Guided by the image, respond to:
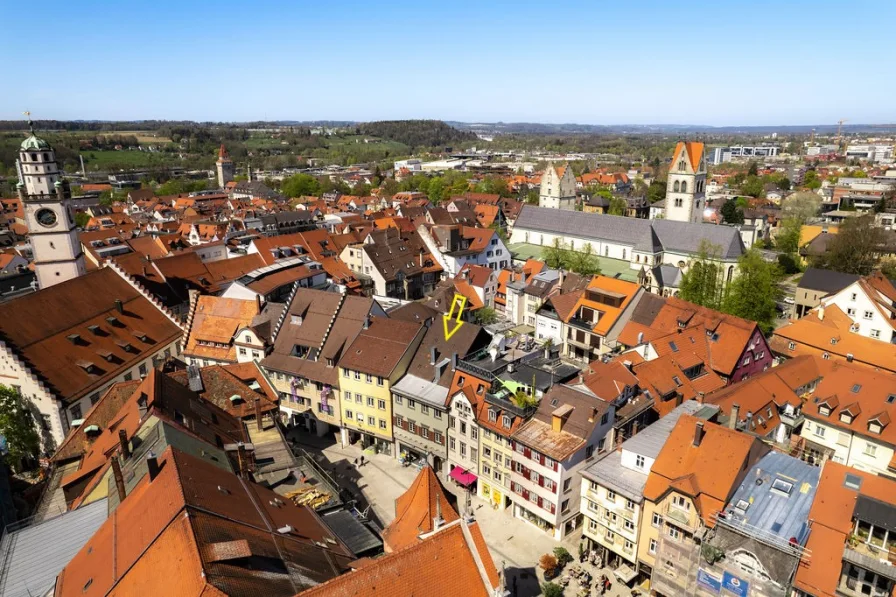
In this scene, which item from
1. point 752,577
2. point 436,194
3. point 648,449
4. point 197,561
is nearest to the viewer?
point 197,561

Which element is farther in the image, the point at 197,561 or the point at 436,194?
the point at 436,194

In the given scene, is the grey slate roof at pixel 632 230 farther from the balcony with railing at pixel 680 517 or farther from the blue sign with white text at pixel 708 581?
the blue sign with white text at pixel 708 581

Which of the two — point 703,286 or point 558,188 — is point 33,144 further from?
point 558,188

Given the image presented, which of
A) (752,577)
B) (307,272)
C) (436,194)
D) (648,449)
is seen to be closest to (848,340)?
(648,449)

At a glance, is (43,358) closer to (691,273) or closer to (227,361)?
(227,361)

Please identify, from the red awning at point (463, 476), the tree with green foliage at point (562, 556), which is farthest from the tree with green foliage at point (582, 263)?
the tree with green foliage at point (562, 556)
